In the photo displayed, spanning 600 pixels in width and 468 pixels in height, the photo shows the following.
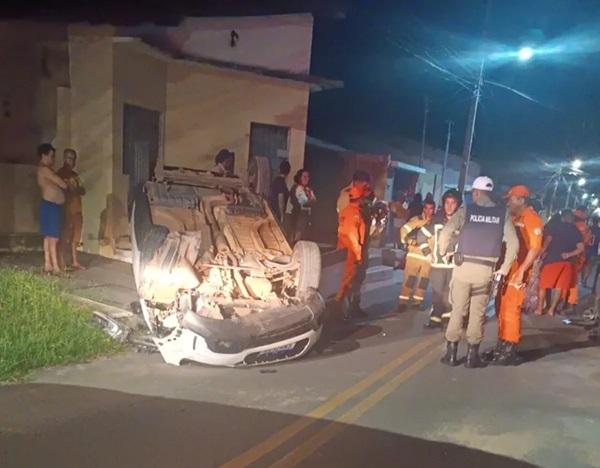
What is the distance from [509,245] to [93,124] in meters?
6.76

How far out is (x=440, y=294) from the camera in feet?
27.7

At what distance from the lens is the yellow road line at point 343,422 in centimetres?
401

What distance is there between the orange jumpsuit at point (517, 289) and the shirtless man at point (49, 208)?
560 centimetres

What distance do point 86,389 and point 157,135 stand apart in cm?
726

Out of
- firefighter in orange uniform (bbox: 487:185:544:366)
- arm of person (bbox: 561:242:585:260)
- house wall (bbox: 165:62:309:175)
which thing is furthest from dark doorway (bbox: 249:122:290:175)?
firefighter in orange uniform (bbox: 487:185:544:366)

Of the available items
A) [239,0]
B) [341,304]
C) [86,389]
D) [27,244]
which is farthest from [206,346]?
[239,0]

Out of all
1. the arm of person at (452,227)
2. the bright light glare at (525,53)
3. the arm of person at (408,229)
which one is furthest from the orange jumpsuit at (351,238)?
the bright light glare at (525,53)

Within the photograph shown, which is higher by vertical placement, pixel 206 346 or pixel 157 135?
pixel 157 135

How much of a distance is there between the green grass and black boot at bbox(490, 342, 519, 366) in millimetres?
4154

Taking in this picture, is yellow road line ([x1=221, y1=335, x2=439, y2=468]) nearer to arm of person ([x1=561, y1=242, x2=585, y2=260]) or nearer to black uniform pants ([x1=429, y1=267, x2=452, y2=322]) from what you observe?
black uniform pants ([x1=429, y1=267, x2=452, y2=322])

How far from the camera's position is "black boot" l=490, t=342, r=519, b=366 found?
22.3 feet

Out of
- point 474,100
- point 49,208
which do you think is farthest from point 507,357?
point 474,100

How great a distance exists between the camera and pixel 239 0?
41.8ft

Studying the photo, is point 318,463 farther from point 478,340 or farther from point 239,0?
point 239,0
